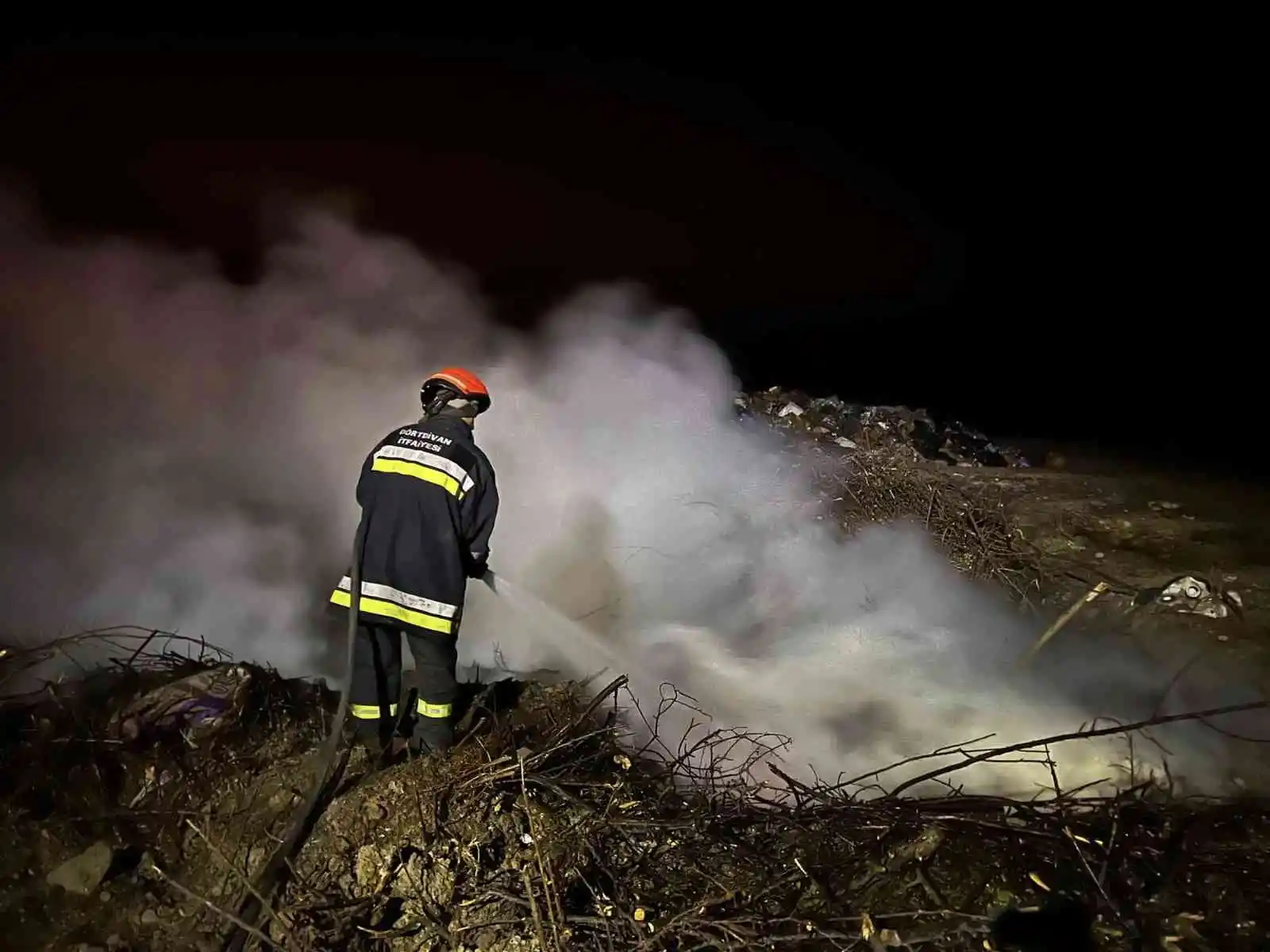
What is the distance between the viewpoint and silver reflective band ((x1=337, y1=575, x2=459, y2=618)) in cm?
349

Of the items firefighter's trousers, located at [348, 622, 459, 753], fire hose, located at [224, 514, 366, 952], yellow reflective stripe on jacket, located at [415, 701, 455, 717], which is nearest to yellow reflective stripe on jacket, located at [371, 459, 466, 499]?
fire hose, located at [224, 514, 366, 952]

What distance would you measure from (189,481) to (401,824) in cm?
353

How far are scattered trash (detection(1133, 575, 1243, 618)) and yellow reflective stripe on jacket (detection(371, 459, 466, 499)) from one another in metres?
5.32

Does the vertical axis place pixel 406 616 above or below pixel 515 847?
above

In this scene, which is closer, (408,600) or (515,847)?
(515,847)

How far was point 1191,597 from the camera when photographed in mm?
5844

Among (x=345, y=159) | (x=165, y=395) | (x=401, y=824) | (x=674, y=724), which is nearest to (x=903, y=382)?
(x=345, y=159)

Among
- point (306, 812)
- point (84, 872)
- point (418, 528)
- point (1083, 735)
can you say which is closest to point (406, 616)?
point (418, 528)

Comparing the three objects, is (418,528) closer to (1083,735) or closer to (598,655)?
(598,655)

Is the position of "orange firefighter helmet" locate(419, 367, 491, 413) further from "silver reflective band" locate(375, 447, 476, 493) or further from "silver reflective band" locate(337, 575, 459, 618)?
"silver reflective band" locate(337, 575, 459, 618)

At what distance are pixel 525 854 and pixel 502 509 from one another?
10.8ft

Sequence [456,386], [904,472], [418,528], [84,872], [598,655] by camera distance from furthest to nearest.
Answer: [904,472] < [598,655] < [456,386] < [418,528] < [84,872]

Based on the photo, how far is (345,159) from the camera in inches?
318

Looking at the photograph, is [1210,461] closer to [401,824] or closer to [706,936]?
[706,936]
